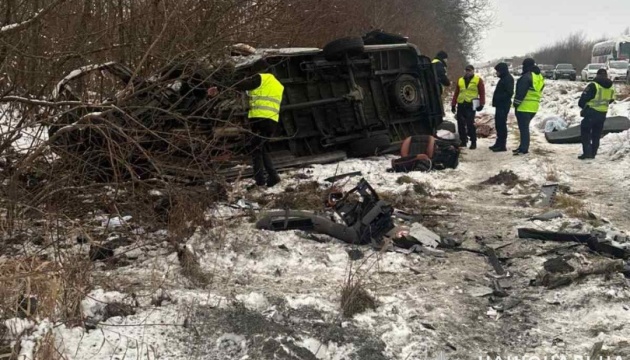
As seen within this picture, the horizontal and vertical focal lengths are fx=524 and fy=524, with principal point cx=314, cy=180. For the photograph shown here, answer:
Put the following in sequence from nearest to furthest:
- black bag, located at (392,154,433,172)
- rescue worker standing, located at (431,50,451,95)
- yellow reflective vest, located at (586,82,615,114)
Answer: black bag, located at (392,154,433,172) → yellow reflective vest, located at (586,82,615,114) → rescue worker standing, located at (431,50,451,95)

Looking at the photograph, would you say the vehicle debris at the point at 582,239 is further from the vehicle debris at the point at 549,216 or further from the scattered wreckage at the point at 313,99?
the scattered wreckage at the point at 313,99

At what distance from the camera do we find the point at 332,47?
27.0 ft

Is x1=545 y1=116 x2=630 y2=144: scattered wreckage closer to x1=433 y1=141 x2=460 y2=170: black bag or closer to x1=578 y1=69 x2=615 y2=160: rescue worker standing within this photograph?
x1=578 y1=69 x2=615 y2=160: rescue worker standing

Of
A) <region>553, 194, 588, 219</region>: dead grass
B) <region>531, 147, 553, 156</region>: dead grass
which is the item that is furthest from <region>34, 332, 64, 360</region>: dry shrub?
<region>531, 147, 553, 156</region>: dead grass

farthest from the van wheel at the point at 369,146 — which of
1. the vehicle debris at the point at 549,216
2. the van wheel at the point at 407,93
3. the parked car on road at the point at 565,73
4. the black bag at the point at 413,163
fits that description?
the parked car on road at the point at 565,73

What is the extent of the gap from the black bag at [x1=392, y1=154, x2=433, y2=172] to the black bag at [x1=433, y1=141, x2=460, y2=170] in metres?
0.27

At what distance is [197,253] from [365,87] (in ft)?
17.7

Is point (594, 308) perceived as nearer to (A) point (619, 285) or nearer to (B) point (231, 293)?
(A) point (619, 285)

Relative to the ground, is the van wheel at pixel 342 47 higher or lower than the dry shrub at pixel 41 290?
higher

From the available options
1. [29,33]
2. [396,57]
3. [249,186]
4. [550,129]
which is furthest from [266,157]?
[550,129]

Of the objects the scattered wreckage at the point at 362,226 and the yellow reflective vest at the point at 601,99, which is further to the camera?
the yellow reflective vest at the point at 601,99

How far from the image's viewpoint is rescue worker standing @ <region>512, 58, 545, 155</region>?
9484 mm

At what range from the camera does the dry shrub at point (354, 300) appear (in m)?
3.41

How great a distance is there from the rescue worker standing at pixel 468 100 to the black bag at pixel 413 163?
2766 mm
